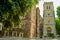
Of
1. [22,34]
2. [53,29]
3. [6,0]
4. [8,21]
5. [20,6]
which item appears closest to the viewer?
[6,0]

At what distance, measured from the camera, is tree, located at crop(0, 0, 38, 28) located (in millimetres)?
16478

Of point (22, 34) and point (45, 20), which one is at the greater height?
point (45, 20)

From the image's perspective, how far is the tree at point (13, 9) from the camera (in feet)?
54.1

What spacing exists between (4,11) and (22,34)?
25.8 m

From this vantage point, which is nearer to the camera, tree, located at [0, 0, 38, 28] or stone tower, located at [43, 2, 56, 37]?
tree, located at [0, 0, 38, 28]

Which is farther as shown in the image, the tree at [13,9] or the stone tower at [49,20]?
the stone tower at [49,20]

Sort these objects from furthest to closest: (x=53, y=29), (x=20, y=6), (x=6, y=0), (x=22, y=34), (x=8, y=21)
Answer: (x=53, y=29) → (x=22, y=34) → (x=8, y=21) → (x=20, y=6) → (x=6, y=0)

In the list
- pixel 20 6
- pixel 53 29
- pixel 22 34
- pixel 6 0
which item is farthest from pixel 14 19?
pixel 53 29

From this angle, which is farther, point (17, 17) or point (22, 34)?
point (22, 34)

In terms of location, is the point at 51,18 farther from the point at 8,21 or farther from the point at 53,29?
the point at 8,21

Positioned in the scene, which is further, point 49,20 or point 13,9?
point 49,20

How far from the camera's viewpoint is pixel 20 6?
17.8 meters

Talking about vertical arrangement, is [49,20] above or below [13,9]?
above

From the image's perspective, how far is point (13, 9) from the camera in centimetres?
1658
